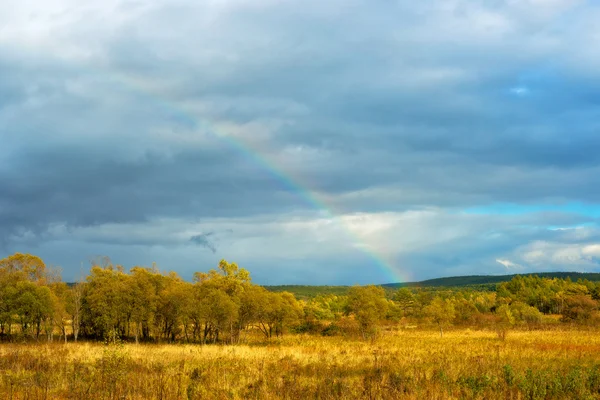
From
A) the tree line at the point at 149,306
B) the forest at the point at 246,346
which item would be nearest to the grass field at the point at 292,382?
the forest at the point at 246,346

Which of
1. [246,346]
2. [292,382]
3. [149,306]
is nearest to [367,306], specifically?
[246,346]

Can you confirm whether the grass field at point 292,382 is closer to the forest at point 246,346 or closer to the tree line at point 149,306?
the forest at point 246,346

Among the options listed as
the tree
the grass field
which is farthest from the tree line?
the grass field

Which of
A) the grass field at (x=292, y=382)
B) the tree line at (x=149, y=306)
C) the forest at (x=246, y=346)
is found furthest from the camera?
the tree line at (x=149, y=306)

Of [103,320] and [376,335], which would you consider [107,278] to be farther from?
[376,335]

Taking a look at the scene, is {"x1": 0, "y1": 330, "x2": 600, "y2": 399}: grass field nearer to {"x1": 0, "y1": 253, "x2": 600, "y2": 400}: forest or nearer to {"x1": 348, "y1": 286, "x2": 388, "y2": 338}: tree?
{"x1": 0, "y1": 253, "x2": 600, "y2": 400}: forest

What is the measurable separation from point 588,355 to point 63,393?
112 feet

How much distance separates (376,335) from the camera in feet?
224

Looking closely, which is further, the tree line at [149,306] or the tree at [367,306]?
the tree at [367,306]

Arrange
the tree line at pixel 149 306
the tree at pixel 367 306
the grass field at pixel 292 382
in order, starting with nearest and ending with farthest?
the grass field at pixel 292 382 → the tree line at pixel 149 306 → the tree at pixel 367 306

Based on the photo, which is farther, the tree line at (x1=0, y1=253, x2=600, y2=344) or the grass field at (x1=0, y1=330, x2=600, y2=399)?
the tree line at (x1=0, y1=253, x2=600, y2=344)

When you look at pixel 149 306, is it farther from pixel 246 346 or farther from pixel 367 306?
pixel 367 306

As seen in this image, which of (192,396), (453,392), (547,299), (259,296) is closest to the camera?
(192,396)

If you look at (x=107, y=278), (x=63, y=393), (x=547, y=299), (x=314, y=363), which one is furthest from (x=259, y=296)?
(x=547, y=299)
